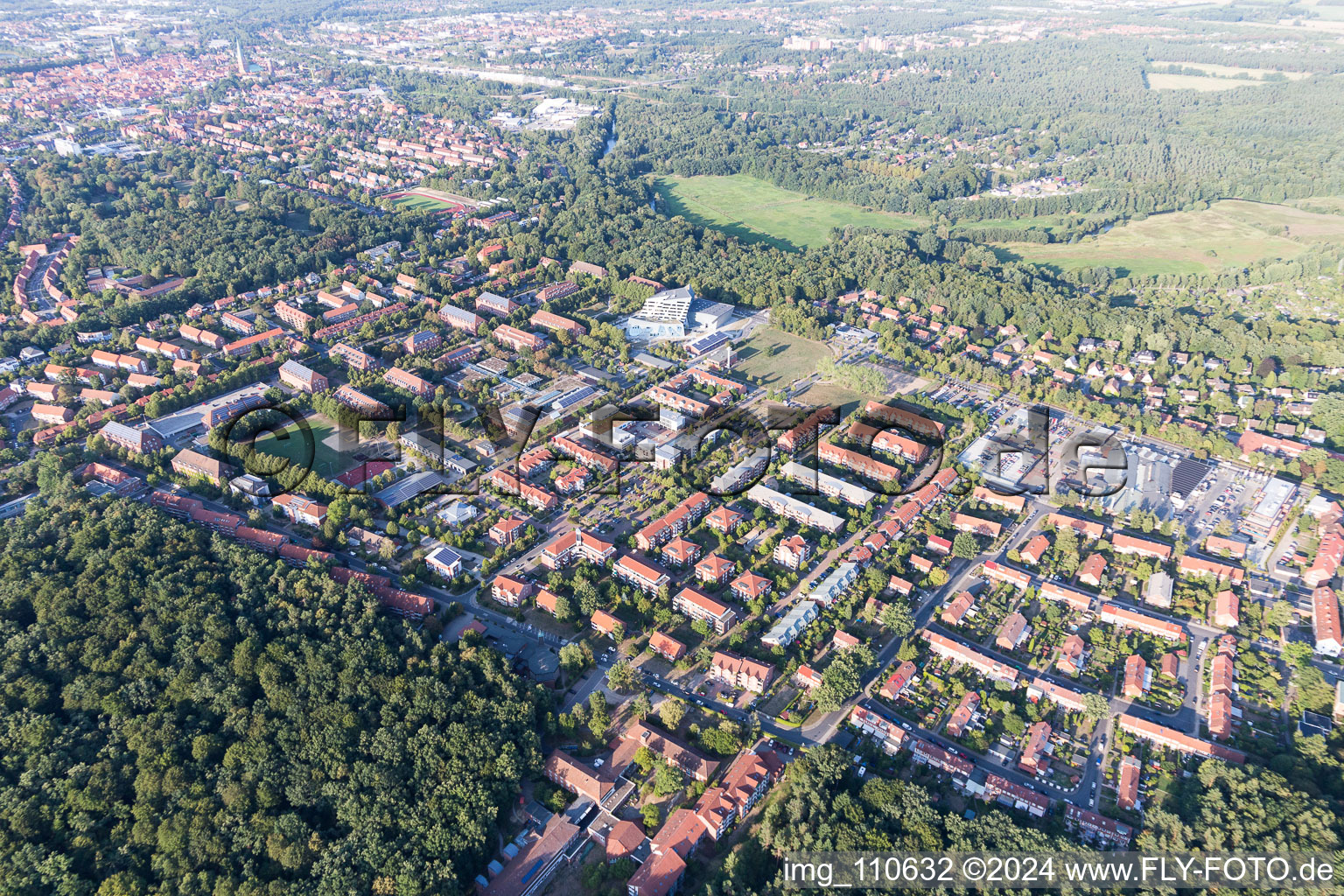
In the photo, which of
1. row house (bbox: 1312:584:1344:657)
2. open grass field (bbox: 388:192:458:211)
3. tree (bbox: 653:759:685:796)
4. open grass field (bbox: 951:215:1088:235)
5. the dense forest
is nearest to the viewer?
the dense forest

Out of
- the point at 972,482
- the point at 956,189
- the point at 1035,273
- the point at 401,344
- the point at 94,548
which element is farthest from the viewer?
the point at 956,189

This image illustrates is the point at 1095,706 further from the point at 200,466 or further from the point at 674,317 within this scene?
the point at 200,466

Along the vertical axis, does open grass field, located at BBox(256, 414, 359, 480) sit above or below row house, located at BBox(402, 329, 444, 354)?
below

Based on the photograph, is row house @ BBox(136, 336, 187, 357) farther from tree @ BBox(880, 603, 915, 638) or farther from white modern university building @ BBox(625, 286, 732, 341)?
tree @ BBox(880, 603, 915, 638)

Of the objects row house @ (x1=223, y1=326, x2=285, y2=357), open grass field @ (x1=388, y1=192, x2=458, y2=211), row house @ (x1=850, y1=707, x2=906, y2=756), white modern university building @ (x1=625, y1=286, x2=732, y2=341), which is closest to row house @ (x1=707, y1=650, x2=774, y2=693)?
row house @ (x1=850, y1=707, x2=906, y2=756)

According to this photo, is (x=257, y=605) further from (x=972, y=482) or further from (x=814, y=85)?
(x=814, y=85)

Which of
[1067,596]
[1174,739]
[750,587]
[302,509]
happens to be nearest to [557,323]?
[302,509]

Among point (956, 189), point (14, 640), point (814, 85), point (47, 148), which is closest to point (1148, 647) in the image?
point (14, 640)
